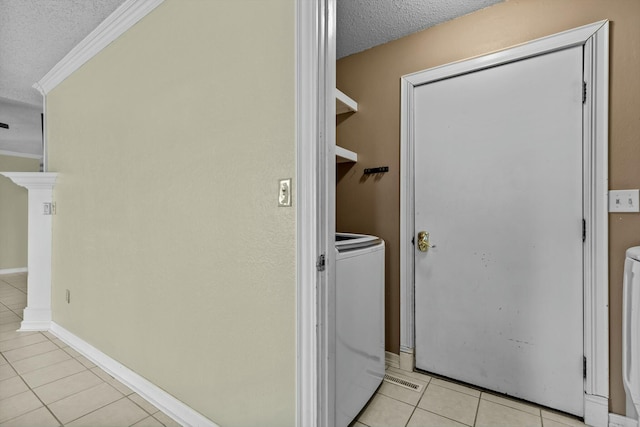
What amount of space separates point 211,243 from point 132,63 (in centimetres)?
134

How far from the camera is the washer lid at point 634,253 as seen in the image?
1.28 meters

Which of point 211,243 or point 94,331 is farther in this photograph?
point 94,331

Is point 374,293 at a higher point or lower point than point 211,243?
lower

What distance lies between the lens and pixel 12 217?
5.14 metres

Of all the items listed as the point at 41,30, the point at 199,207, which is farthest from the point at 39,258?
the point at 199,207

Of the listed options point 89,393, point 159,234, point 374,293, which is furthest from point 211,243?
point 89,393

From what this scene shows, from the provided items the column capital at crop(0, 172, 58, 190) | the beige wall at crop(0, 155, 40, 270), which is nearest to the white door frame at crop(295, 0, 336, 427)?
the column capital at crop(0, 172, 58, 190)

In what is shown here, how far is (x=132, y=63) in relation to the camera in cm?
183

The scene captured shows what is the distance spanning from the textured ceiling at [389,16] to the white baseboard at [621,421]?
2.37m

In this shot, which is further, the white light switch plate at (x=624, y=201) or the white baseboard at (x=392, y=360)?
the white baseboard at (x=392, y=360)

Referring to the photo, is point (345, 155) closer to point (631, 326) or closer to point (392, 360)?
point (392, 360)

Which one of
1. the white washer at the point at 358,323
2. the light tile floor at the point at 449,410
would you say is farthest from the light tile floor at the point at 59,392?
the light tile floor at the point at 449,410

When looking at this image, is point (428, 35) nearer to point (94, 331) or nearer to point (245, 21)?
point (245, 21)

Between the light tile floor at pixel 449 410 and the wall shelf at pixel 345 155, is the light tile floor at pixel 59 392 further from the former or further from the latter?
the wall shelf at pixel 345 155
